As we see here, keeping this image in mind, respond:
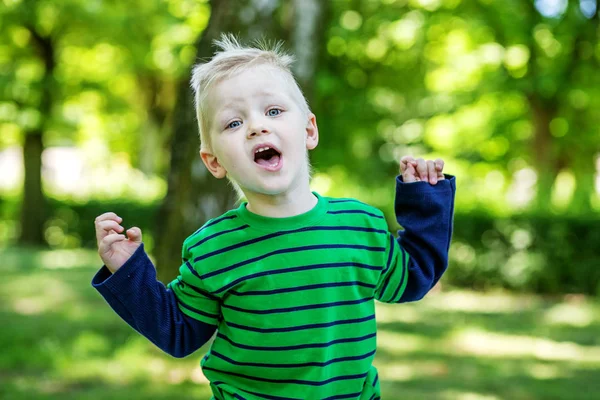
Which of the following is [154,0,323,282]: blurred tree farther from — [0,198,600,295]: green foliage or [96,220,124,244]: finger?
[0,198,600,295]: green foliage

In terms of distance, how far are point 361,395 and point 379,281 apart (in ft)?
1.02

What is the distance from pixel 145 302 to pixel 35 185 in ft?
55.1

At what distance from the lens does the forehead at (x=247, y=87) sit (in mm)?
2086

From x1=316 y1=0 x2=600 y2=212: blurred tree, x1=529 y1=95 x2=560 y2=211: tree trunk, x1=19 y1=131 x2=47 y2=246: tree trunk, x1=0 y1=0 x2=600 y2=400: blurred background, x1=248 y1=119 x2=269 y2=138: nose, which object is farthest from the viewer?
x1=19 y1=131 x2=47 y2=246: tree trunk

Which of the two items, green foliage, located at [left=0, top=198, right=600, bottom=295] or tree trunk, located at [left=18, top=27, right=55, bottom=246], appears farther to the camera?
tree trunk, located at [left=18, top=27, right=55, bottom=246]

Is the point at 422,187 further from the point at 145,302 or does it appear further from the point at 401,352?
the point at 401,352

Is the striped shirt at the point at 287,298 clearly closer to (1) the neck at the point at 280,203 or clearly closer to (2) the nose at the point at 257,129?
(1) the neck at the point at 280,203

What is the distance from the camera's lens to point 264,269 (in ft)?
6.70

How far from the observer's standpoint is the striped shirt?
2.03 metres

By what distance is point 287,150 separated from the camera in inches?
80.9

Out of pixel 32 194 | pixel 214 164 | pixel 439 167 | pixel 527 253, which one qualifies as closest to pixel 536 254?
pixel 527 253

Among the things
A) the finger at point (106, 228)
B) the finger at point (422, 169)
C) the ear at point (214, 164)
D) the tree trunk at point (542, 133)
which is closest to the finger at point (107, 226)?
the finger at point (106, 228)

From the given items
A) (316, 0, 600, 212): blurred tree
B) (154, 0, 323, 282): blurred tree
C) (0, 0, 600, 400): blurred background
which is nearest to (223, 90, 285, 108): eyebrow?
(0, 0, 600, 400): blurred background

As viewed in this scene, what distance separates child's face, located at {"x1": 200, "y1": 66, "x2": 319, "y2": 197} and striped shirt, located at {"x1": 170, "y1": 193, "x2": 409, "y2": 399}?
0.43ft
